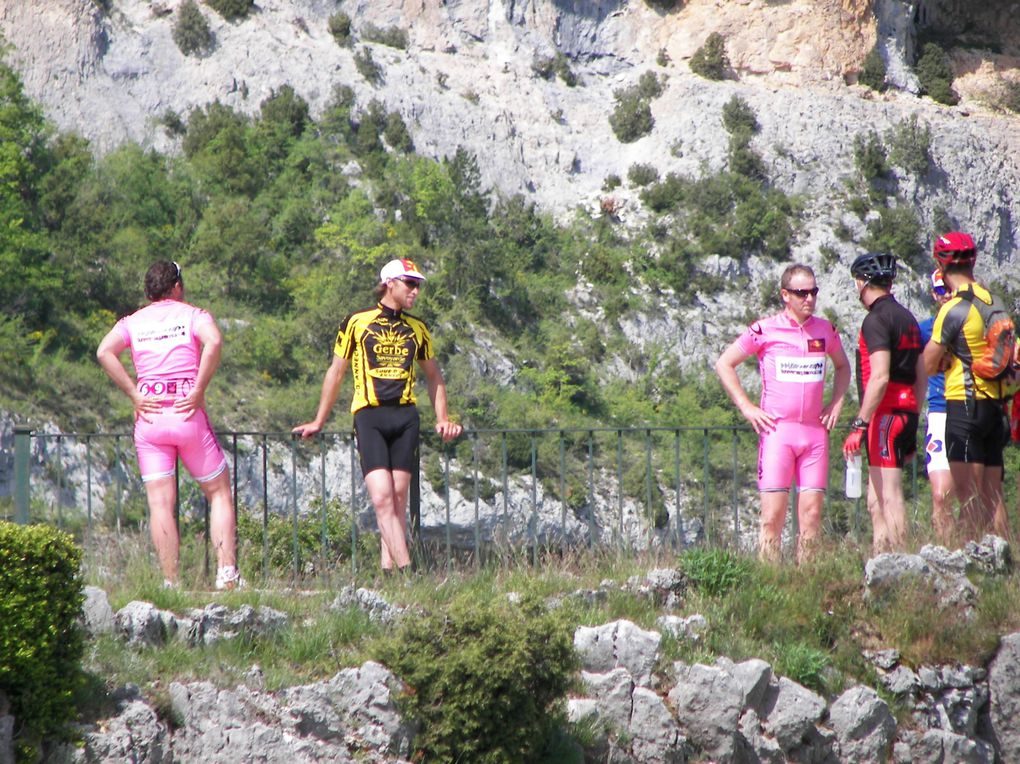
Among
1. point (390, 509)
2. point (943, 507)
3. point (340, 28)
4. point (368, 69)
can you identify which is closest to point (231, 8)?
point (340, 28)

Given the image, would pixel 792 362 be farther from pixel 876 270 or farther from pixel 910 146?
pixel 910 146

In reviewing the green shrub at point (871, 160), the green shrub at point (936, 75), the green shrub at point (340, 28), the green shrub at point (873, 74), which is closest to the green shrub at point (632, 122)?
the green shrub at point (871, 160)

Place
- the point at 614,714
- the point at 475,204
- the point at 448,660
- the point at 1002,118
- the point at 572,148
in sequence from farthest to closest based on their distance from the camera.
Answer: the point at 1002,118 → the point at 572,148 → the point at 475,204 → the point at 614,714 → the point at 448,660

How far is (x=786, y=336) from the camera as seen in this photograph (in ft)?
20.0

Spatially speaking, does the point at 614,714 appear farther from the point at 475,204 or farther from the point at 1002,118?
the point at 1002,118

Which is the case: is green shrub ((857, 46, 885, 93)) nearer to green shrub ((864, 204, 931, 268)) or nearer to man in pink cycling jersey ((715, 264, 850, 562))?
green shrub ((864, 204, 931, 268))

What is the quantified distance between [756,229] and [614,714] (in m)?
25.3

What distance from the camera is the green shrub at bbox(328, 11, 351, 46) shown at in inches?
1276

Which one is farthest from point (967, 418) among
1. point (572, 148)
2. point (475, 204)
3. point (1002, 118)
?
point (1002, 118)

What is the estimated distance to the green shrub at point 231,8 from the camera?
31453 mm

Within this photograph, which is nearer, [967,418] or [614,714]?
[614,714]

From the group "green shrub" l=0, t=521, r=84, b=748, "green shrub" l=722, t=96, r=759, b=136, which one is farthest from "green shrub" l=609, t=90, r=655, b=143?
"green shrub" l=0, t=521, r=84, b=748

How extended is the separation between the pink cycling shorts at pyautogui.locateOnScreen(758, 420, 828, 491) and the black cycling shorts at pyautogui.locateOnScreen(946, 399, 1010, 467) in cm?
67

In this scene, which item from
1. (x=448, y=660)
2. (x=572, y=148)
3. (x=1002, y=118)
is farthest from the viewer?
(x=1002, y=118)
